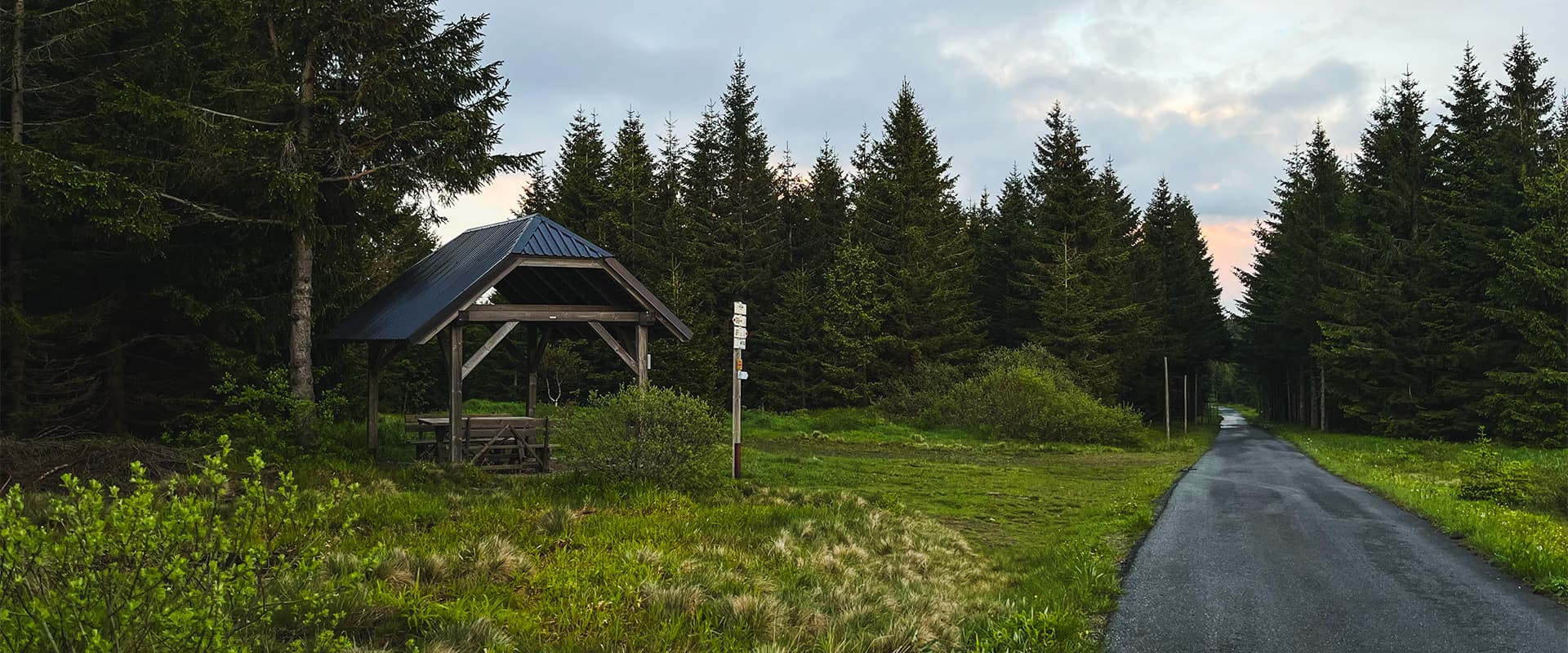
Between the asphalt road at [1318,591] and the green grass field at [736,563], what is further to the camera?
the asphalt road at [1318,591]

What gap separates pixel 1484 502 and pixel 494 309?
1697 centimetres

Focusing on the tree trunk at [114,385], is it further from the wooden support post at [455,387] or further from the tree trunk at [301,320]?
the wooden support post at [455,387]

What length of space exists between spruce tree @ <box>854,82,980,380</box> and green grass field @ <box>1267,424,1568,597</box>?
17.1 metres

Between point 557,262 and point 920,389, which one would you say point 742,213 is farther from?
point 557,262

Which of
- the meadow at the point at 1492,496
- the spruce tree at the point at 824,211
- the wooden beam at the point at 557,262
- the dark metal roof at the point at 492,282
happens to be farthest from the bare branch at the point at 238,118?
the spruce tree at the point at 824,211

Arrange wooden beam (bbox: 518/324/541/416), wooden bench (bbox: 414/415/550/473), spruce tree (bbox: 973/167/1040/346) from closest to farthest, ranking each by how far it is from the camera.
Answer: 1. wooden bench (bbox: 414/415/550/473)
2. wooden beam (bbox: 518/324/541/416)
3. spruce tree (bbox: 973/167/1040/346)

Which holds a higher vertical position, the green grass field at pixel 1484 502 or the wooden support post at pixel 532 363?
the wooden support post at pixel 532 363

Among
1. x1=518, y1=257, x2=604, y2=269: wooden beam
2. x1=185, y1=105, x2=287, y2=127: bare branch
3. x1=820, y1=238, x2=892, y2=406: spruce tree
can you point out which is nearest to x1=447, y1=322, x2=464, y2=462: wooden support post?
x1=518, y1=257, x2=604, y2=269: wooden beam

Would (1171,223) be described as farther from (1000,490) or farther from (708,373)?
(1000,490)

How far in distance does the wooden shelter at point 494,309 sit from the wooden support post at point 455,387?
16 mm

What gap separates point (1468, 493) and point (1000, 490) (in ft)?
26.2

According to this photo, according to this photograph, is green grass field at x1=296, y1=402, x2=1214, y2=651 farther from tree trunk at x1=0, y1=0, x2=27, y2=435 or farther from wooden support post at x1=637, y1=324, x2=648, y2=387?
tree trunk at x1=0, y1=0, x2=27, y2=435

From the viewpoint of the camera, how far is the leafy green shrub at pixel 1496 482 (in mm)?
14008

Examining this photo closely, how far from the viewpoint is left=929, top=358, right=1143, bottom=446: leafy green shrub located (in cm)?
3050
